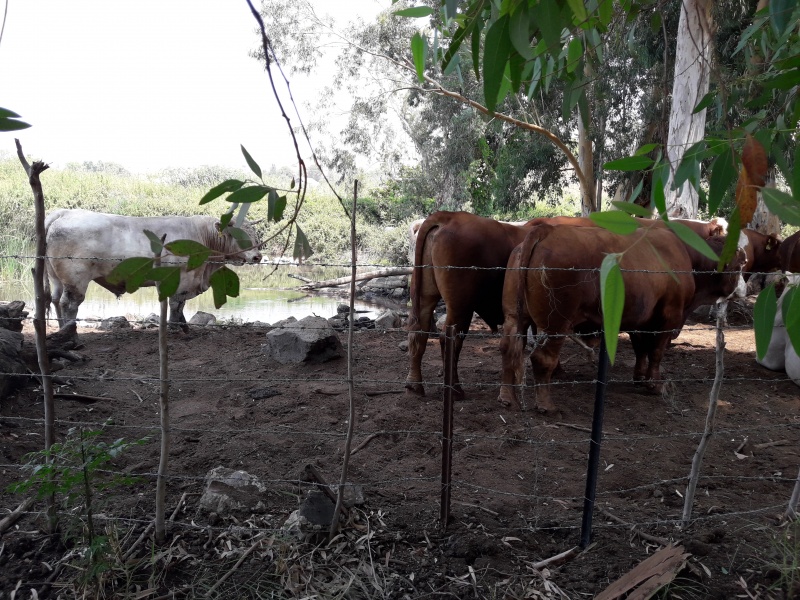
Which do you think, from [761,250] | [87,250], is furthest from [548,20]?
[87,250]

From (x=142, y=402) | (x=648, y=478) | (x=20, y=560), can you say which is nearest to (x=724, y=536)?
(x=648, y=478)

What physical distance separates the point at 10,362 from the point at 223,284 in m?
4.23

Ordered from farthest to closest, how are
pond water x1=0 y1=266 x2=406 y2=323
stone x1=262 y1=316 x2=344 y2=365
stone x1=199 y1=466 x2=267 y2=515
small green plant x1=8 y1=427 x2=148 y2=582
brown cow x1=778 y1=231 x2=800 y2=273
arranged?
pond water x1=0 y1=266 x2=406 y2=323
stone x1=262 y1=316 x2=344 y2=365
brown cow x1=778 y1=231 x2=800 y2=273
stone x1=199 y1=466 x2=267 y2=515
small green plant x1=8 y1=427 x2=148 y2=582

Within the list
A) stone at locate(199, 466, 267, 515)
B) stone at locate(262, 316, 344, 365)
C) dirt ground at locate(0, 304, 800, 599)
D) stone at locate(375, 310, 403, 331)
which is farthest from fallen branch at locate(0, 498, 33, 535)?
stone at locate(375, 310, 403, 331)

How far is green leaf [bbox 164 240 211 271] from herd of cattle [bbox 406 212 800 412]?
10.6ft

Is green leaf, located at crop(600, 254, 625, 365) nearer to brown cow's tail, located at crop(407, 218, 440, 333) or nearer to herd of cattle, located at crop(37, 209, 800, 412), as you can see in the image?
herd of cattle, located at crop(37, 209, 800, 412)

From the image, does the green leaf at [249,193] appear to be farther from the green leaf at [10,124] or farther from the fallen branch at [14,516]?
the fallen branch at [14,516]

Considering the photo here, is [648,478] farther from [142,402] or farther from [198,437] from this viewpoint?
[142,402]

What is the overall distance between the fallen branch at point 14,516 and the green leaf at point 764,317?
310 cm

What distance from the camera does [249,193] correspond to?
1.42 meters

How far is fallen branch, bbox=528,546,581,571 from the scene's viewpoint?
2822 mm

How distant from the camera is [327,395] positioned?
18.2 feet

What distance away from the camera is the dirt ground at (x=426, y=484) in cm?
275

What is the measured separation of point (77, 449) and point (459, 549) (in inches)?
65.8
